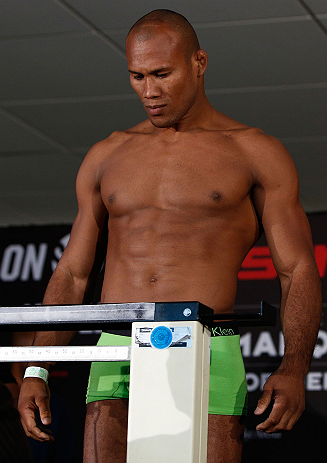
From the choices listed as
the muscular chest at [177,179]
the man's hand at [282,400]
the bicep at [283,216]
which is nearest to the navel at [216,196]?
the muscular chest at [177,179]

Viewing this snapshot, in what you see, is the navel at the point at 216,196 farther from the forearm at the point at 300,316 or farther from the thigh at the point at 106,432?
the thigh at the point at 106,432

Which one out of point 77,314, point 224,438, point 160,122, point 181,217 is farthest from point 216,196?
point 77,314

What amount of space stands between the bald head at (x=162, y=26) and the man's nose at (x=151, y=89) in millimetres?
108

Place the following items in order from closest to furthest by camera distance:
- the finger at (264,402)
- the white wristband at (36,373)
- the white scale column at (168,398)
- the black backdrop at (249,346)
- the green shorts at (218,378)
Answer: the white scale column at (168,398) < the finger at (264,402) < the white wristband at (36,373) < the green shorts at (218,378) < the black backdrop at (249,346)

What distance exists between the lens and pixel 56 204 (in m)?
4.78

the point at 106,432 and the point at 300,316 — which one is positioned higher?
the point at 300,316

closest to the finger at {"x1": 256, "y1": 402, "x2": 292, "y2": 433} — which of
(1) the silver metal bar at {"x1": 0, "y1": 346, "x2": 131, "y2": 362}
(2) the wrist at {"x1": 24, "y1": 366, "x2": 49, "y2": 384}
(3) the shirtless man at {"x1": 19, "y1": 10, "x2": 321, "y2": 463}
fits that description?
Answer: (3) the shirtless man at {"x1": 19, "y1": 10, "x2": 321, "y2": 463}

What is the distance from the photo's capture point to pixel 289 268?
1741 mm

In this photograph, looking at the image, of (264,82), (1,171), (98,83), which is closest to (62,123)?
(98,83)

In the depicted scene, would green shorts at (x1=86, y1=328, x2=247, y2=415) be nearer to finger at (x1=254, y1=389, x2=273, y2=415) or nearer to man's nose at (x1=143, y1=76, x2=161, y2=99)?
finger at (x1=254, y1=389, x2=273, y2=415)

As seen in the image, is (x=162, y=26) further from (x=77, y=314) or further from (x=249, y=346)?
(x=249, y=346)

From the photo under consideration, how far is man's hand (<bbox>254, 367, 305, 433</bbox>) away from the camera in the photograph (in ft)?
4.46

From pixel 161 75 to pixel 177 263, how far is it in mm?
438

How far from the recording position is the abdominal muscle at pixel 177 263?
5.68 feet
